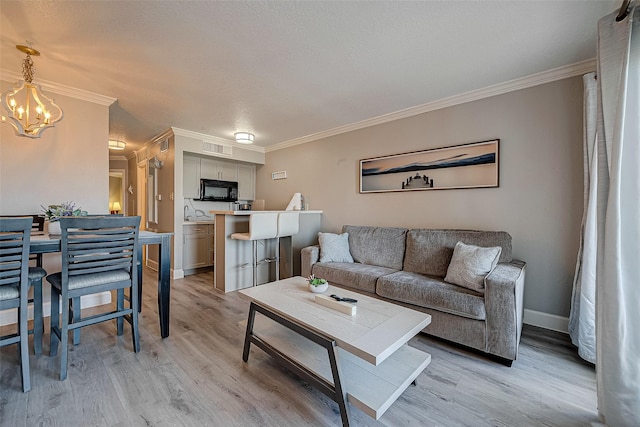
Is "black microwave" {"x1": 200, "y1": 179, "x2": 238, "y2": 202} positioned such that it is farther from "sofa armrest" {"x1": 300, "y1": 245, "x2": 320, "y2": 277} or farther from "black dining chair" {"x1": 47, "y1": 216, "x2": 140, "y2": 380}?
"black dining chair" {"x1": 47, "y1": 216, "x2": 140, "y2": 380}

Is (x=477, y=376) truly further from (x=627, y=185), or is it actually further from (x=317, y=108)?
(x=317, y=108)

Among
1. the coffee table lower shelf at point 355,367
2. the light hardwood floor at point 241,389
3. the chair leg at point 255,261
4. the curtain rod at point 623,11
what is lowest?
the light hardwood floor at point 241,389

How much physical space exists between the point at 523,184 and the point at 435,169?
863 millimetres

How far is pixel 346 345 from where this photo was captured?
133 centimetres

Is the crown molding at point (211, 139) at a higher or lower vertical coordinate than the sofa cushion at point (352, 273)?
higher

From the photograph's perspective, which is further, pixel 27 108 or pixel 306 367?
pixel 27 108

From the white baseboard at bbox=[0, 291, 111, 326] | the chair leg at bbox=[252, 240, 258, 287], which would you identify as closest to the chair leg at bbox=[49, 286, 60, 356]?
the white baseboard at bbox=[0, 291, 111, 326]

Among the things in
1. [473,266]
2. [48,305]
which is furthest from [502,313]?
[48,305]

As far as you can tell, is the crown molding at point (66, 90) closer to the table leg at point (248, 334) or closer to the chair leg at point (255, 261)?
the chair leg at point (255, 261)

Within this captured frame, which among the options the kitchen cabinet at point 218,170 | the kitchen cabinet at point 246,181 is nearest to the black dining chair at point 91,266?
the kitchen cabinet at point 218,170

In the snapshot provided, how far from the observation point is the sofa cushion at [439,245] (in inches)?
99.5

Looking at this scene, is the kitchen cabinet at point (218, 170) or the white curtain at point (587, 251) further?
the kitchen cabinet at point (218, 170)

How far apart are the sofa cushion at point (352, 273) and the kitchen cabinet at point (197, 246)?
2361 mm

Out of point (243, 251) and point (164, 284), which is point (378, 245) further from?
point (164, 284)
